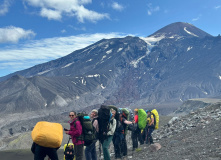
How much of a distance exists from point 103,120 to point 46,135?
2291mm

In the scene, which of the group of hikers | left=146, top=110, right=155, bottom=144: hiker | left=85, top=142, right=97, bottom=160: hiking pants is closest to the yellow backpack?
the group of hikers

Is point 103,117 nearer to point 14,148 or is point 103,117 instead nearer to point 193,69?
point 14,148

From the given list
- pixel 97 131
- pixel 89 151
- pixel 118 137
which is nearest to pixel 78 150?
pixel 89 151

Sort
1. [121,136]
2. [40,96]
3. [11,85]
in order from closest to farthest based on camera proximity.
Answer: [121,136], [40,96], [11,85]

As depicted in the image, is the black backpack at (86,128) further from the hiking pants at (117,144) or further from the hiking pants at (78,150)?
the hiking pants at (117,144)

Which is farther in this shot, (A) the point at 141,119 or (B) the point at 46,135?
(A) the point at 141,119

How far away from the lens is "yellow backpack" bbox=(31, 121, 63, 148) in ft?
19.3

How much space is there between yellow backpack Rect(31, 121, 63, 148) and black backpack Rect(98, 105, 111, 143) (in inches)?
74.8

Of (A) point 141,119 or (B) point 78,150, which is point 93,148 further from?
(A) point 141,119

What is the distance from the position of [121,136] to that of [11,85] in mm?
155371

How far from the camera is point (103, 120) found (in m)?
7.81

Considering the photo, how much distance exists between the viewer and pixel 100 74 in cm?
19800

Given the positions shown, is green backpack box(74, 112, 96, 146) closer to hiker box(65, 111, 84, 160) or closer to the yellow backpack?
hiker box(65, 111, 84, 160)

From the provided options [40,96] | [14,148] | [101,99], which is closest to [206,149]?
[14,148]
